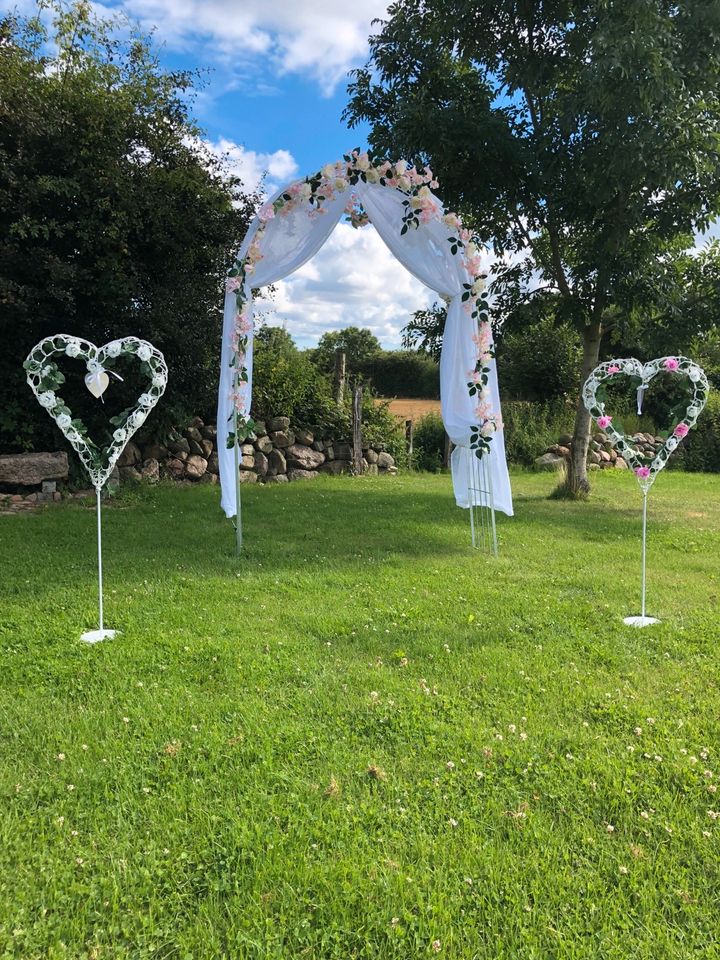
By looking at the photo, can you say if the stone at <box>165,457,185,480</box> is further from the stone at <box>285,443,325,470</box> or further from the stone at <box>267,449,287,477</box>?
the stone at <box>285,443,325,470</box>

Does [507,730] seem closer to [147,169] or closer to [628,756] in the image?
[628,756]

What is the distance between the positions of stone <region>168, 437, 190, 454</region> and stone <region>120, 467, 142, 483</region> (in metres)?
0.73

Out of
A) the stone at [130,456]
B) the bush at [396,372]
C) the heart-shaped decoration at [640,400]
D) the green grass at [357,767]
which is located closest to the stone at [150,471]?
the stone at [130,456]

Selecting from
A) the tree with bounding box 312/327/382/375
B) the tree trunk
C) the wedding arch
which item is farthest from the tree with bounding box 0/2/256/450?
the tree with bounding box 312/327/382/375

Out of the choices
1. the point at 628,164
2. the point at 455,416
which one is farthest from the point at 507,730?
the point at 628,164

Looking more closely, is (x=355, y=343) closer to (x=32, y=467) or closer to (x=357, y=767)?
(x=32, y=467)

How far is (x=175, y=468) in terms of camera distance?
9.47 m

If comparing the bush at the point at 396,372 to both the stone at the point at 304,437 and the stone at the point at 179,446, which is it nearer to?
the stone at the point at 304,437

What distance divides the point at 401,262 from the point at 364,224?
0.45m

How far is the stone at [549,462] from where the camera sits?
12.3 metres

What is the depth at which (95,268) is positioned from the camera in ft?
26.5

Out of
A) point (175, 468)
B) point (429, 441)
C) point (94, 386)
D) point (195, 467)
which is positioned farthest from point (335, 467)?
point (94, 386)

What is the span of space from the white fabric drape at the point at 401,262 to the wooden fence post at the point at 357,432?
543 cm

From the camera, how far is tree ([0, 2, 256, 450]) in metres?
7.61
